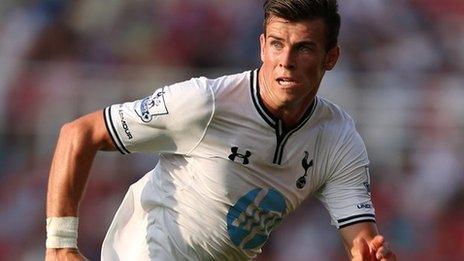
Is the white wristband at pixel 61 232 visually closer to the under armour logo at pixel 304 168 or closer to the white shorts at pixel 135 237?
the white shorts at pixel 135 237

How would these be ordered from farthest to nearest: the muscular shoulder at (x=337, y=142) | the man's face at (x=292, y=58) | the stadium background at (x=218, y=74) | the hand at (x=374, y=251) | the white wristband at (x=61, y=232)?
the stadium background at (x=218, y=74) → the muscular shoulder at (x=337, y=142) → the man's face at (x=292, y=58) → the white wristband at (x=61, y=232) → the hand at (x=374, y=251)

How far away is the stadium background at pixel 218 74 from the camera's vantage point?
30.0 feet

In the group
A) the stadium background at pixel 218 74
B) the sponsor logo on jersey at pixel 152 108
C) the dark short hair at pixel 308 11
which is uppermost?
the dark short hair at pixel 308 11

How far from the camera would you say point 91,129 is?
4.32 metres

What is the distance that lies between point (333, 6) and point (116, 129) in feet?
3.32

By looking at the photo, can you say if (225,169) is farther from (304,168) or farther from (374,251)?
(374,251)

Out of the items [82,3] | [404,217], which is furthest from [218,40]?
[404,217]

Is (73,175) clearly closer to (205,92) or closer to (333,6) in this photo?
(205,92)

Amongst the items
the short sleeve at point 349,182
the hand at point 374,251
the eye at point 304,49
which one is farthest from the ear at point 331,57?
the hand at point 374,251

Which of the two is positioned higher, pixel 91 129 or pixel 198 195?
pixel 91 129

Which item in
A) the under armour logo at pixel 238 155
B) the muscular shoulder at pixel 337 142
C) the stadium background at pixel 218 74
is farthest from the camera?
the stadium background at pixel 218 74

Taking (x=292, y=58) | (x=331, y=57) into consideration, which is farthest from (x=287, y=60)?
Result: (x=331, y=57)

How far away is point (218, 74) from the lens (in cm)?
942

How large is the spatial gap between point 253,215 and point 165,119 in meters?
0.57
